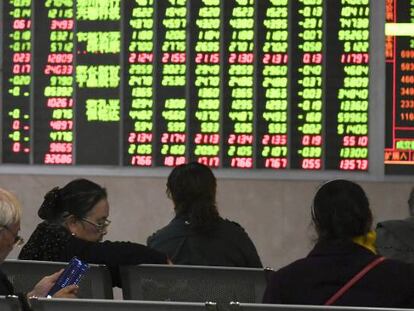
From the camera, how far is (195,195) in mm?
4359

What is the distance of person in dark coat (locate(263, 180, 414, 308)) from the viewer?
2828 mm

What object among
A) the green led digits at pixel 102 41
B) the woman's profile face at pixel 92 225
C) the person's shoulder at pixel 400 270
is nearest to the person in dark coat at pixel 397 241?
the woman's profile face at pixel 92 225

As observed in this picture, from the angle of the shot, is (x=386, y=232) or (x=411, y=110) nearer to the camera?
(x=386, y=232)

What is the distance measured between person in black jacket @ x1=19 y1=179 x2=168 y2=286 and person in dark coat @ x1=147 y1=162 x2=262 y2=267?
0.37 m

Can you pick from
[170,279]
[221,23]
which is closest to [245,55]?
[221,23]

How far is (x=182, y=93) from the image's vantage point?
21.0ft

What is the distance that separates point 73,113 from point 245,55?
3.68 ft

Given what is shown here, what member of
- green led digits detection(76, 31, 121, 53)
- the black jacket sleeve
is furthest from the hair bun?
green led digits detection(76, 31, 121, 53)

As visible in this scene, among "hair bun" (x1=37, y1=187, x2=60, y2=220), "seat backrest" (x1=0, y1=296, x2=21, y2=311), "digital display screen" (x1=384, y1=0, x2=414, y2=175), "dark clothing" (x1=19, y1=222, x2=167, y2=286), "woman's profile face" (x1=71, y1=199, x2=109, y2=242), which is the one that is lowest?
"seat backrest" (x1=0, y1=296, x2=21, y2=311)

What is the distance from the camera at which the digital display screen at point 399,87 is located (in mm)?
6199

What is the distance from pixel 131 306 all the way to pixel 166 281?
102 centimetres

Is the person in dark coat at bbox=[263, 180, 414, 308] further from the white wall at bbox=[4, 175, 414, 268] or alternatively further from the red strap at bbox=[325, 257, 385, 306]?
the white wall at bbox=[4, 175, 414, 268]

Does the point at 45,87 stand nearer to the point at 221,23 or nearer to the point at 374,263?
the point at 221,23

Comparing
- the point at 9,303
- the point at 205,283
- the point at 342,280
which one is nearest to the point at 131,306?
the point at 9,303
